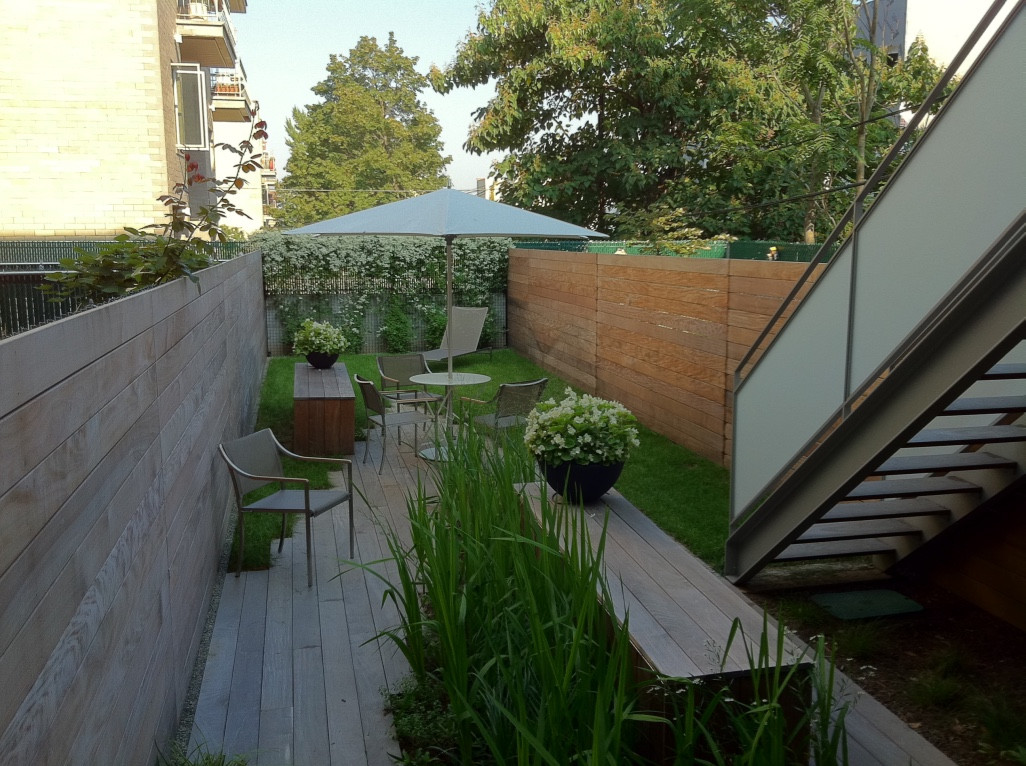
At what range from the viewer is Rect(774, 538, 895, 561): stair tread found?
200 inches

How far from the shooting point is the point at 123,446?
2561 millimetres

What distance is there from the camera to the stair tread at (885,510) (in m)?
4.80

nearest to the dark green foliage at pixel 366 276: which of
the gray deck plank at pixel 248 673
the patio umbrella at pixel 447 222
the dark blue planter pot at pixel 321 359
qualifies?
the dark blue planter pot at pixel 321 359

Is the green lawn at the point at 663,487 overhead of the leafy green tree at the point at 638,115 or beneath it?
beneath

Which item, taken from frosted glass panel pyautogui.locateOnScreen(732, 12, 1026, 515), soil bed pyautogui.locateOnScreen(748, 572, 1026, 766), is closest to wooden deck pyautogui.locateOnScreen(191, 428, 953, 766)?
soil bed pyautogui.locateOnScreen(748, 572, 1026, 766)

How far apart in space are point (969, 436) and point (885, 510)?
806mm

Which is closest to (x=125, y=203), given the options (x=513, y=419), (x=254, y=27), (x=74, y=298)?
(x=513, y=419)

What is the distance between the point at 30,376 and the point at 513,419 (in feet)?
19.6

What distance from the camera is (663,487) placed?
23.1 feet

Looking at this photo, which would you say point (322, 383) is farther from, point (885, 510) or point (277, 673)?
point (885, 510)

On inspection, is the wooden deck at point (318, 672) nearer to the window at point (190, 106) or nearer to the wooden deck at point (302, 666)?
the wooden deck at point (302, 666)

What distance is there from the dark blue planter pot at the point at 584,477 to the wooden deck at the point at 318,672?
0.17 meters

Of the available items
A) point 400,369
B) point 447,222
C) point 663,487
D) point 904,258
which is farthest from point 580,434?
point 400,369

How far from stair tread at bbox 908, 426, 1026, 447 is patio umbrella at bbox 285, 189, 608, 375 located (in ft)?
12.8
